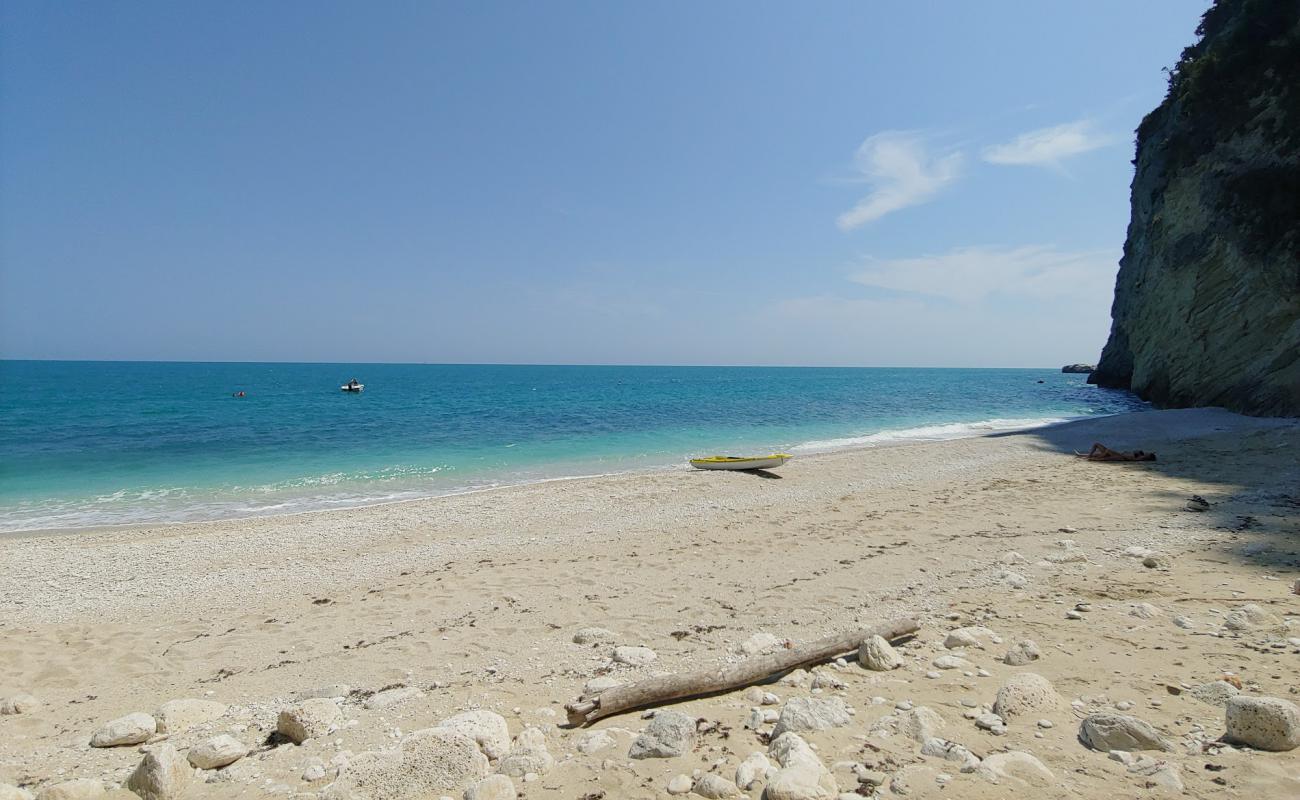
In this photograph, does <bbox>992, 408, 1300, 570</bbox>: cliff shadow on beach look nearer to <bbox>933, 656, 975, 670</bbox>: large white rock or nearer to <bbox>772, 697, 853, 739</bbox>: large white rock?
<bbox>933, 656, 975, 670</bbox>: large white rock

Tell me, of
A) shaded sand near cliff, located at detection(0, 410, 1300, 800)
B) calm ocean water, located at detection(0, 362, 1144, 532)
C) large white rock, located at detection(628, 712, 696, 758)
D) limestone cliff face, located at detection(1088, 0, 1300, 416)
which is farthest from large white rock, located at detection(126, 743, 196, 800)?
limestone cliff face, located at detection(1088, 0, 1300, 416)

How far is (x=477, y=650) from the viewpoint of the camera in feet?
17.9

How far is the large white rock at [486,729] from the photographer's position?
3527mm

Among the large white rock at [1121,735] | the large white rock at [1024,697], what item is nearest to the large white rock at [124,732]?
the large white rock at [1024,697]

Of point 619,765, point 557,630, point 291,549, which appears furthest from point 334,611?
point 619,765

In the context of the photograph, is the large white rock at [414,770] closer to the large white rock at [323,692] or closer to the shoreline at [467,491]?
the large white rock at [323,692]

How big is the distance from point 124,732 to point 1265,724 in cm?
692

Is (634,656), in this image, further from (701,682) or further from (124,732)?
(124,732)

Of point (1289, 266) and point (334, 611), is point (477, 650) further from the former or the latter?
point (1289, 266)

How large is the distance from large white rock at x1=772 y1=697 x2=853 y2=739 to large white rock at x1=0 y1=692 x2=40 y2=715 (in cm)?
598

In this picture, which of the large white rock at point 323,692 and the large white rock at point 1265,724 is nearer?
the large white rock at point 1265,724

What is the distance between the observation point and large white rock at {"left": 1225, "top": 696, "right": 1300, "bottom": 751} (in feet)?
9.80

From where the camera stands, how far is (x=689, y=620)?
5.95 meters

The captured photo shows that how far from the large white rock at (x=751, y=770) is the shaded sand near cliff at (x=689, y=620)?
0.11m
